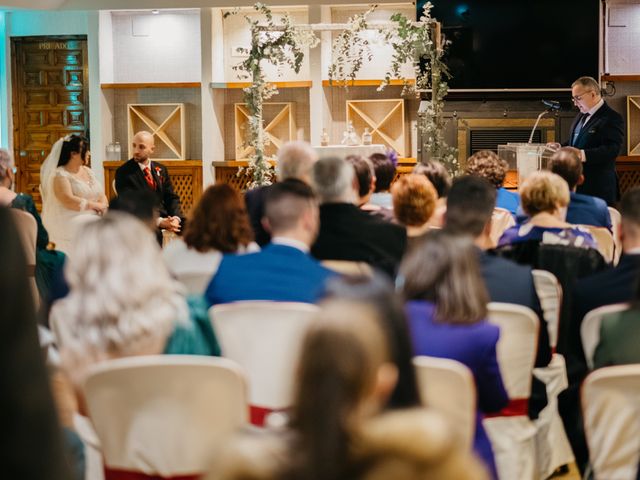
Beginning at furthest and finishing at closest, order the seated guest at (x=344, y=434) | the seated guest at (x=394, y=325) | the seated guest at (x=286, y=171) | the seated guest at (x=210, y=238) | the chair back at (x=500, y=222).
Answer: the chair back at (x=500, y=222), the seated guest at (x=286, y=171), the seated guest at (x=210, y=238), the seated guest at (x=394, y=325), the seated guest at (x=344, y=434)

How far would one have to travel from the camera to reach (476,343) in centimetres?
295

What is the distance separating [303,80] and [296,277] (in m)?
9.09

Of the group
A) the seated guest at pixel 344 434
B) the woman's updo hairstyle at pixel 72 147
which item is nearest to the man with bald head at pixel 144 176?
the woman's updo hairstyle at pixel 72 147

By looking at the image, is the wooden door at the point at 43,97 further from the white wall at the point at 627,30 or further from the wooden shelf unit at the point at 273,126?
the white wall at the point at 627,30

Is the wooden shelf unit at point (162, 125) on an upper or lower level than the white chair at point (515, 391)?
upper

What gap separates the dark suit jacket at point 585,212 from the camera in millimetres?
5770

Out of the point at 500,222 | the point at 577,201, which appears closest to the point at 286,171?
the point at 500,222

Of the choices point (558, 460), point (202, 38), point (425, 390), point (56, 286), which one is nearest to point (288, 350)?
point (425, 390)

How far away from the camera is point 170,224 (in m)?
8.45

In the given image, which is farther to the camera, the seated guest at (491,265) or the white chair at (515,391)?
the seated guest at (491,265)

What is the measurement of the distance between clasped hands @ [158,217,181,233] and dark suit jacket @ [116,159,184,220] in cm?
15

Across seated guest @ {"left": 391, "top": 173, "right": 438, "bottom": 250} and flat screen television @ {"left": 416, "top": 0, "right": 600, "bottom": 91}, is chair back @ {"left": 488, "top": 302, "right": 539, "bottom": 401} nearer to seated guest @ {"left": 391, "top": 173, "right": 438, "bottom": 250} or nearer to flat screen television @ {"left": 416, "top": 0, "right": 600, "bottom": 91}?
seated guest @ {"left": 391, "top": 173, "right": 438, "bottom": 250}

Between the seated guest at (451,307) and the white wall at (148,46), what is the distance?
401 inches

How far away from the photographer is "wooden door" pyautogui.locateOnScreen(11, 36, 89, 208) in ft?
43.0
